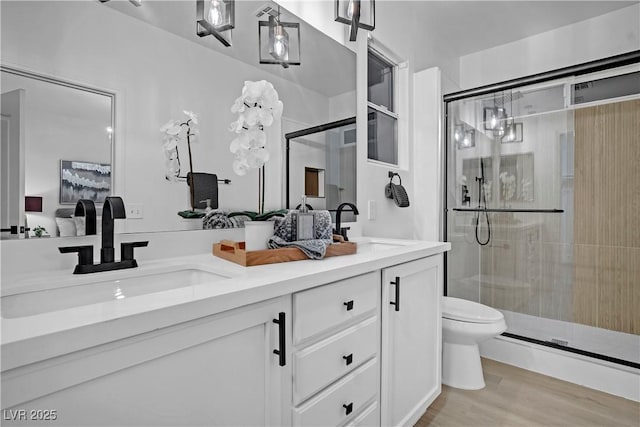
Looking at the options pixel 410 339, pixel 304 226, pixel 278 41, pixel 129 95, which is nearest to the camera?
pixel 129 95

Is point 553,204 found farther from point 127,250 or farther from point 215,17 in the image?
point 127,250

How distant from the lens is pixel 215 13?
4.35 ft

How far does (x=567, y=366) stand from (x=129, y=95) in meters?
2.79

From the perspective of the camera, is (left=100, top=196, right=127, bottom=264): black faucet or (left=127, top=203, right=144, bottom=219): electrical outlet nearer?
(left=100, top=196, right=127, bottom=264): black faucet

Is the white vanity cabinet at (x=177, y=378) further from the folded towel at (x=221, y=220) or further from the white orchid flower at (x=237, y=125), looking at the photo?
the white orchid flower at (x=237, y=125)

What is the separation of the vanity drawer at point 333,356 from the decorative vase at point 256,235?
0.39m

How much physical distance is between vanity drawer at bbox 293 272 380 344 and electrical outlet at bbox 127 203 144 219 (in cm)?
60

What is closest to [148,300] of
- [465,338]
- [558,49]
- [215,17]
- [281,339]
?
[281,339]

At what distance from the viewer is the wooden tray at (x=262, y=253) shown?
111cm

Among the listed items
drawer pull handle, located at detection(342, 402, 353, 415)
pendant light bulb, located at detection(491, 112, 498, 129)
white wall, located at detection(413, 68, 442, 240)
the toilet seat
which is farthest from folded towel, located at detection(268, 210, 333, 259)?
pendant light bulb, located at detection(491, 112, 498, 129)

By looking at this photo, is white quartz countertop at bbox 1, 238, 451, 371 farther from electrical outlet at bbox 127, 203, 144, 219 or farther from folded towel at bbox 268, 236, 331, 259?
electrical outlet at bbox 127, 203, 144, 219

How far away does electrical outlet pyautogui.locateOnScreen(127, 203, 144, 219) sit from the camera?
3.68 feet

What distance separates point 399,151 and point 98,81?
1862mm

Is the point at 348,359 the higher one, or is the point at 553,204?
the point at 553,204
